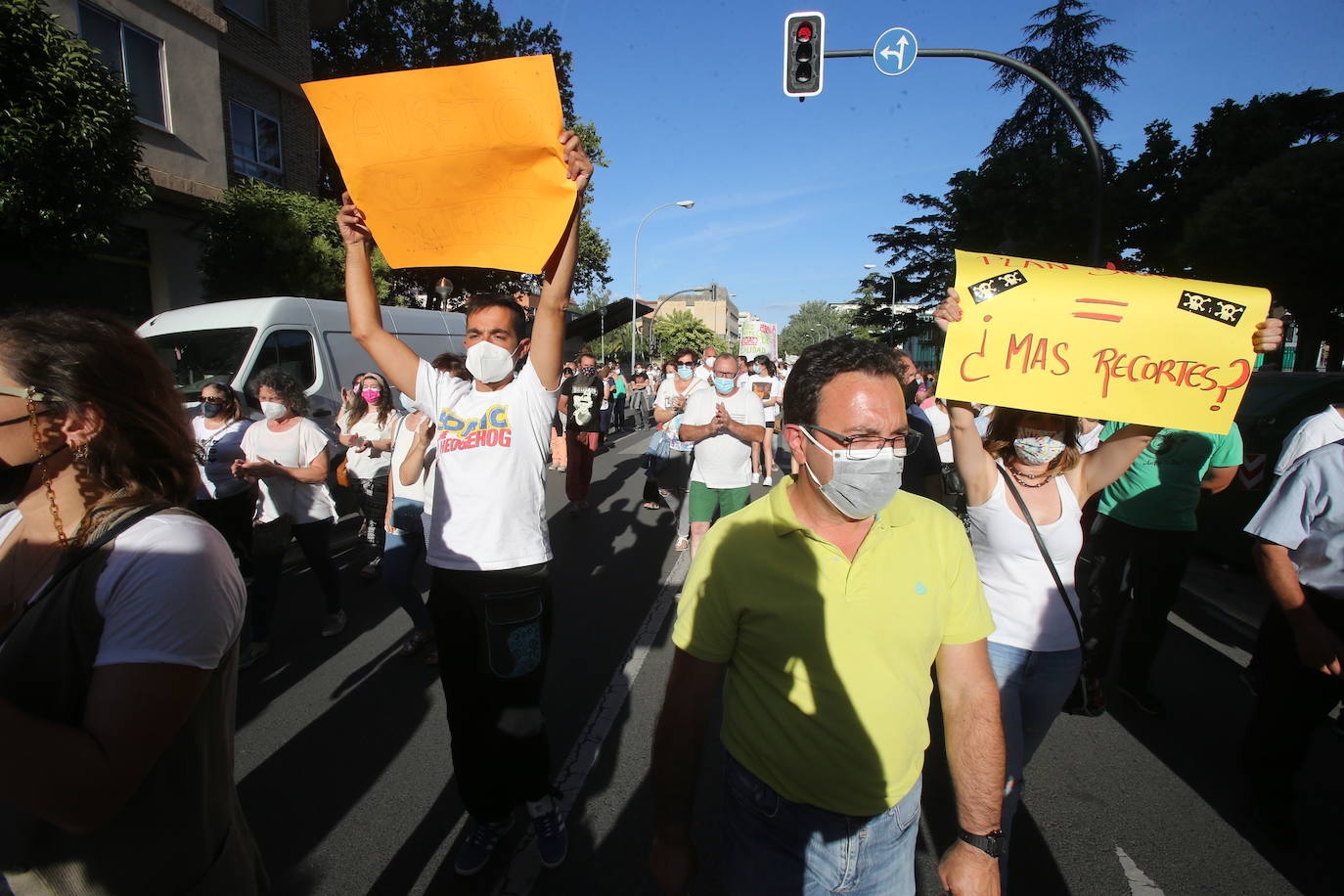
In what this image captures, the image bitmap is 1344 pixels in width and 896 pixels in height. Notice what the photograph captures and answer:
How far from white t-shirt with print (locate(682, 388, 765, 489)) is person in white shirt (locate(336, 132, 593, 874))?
119 inches

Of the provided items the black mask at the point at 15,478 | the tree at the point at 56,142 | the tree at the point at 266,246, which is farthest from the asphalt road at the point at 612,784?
the tree at the point at 266,246

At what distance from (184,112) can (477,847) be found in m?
15.2

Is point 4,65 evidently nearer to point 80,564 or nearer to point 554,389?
point 554,389

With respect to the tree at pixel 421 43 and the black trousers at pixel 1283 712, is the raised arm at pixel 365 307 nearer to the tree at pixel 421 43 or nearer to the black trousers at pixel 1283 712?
the black trousers at pixel 1283 712

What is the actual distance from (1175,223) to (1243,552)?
53.5 feet

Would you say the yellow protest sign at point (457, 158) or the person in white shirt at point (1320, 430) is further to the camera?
the person in white shirt at point (1320, 430)

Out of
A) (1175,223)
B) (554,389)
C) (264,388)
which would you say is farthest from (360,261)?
(1175,223)

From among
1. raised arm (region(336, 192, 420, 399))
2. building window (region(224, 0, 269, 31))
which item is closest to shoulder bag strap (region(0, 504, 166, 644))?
raised arm (region(336, 192, 420, 399))

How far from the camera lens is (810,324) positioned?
13188cm

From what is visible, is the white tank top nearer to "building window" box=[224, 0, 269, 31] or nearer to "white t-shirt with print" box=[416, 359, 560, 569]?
"white t-shirt with print" box=[416, 359, 560, 569]

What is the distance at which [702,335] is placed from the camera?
78.0 meters

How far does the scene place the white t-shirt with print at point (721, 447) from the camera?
5504mm

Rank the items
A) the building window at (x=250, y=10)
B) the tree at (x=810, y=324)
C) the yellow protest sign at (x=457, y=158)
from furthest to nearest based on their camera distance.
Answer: the tree at (x=810, y=324), the building window at (x=250, y=10), the yellow protest sign at (x=457, y=158)

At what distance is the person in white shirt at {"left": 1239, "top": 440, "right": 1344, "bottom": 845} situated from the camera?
99.0 inches
